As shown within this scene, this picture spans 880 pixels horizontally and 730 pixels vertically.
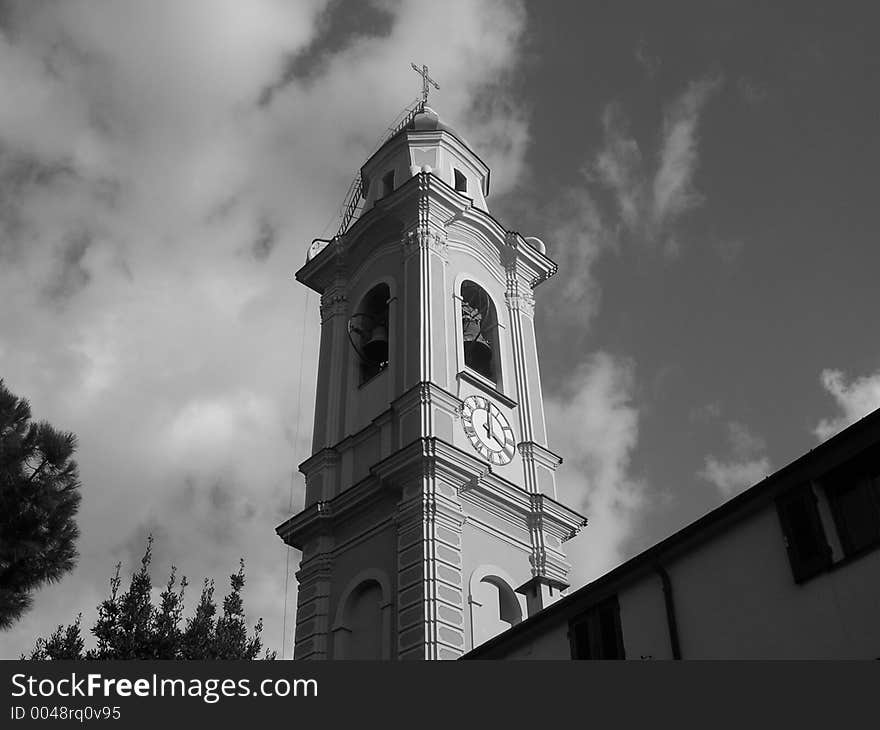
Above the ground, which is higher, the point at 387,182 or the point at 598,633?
the point at 387,182

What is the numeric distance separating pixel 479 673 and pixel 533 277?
2216 cm

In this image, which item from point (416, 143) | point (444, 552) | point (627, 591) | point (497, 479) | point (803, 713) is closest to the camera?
point (803, 713)

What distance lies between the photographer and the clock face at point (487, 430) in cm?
2777

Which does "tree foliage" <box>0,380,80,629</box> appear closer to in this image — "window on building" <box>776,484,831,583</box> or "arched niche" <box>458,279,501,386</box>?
"window on building" <box>776,484,831,583</box>

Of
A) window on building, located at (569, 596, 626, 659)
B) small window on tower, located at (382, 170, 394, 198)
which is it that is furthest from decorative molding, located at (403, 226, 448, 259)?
window on building, located at (569, 596, 626, 659)

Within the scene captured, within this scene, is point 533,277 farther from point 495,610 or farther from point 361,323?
point 495,610

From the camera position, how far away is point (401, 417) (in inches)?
1076

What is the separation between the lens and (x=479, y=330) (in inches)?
1238

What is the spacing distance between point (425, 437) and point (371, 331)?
605 cm

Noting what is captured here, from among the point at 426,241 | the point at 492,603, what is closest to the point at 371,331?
the point at 426,241

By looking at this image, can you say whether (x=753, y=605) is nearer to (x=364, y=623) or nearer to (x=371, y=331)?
(x=364, y=623)

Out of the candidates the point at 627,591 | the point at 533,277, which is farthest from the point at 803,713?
the point at 533,277

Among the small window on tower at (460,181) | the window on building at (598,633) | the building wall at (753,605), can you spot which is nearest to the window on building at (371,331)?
the small window on tower at (460,181)

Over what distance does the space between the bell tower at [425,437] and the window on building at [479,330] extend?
0.04 m
